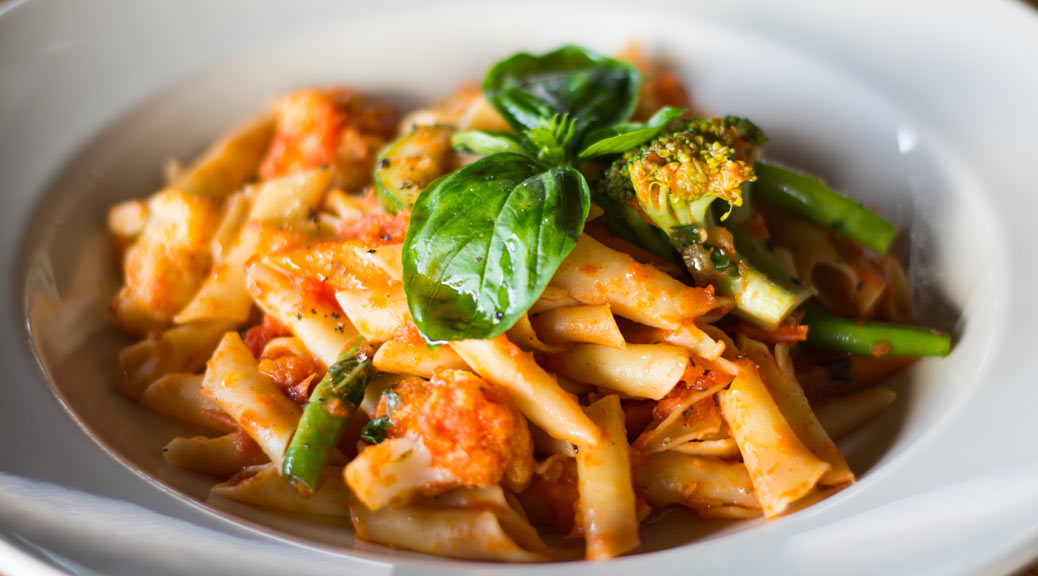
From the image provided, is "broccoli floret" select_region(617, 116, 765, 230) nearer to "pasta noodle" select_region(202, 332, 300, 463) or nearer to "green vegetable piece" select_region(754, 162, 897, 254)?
"green vegetable piece" select_region(754, 162, 897, 254)

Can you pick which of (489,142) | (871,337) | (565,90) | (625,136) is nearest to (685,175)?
(625,136)

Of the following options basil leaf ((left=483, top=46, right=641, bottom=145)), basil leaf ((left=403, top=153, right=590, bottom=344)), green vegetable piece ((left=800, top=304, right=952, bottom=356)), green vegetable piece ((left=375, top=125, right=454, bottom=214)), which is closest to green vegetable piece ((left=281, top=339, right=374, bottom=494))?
basil leaf ((left=403, top=153, right=590, bottom=344))

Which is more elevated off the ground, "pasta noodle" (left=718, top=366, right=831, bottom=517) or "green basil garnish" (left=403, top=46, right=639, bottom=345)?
"green basil garnish" (left=403, top=46, right=639, bottom=345)

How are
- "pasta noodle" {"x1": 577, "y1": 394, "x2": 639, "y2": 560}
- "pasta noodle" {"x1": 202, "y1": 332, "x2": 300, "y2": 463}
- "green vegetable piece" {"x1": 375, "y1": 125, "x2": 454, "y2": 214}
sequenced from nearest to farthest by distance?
1. "pasta noodle" {"x1": 577, "y1": 394, "x2": 639, "y2": 560}
2. "pasta noodle" {"x1": 202, "y1": 332, "x2": 300, "y2": 463}
3. "green vegetable piece" {"x1": 375, "y1": 125, "x2": 454, "y2": 214}

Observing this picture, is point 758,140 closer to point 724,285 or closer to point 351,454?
point 724,285

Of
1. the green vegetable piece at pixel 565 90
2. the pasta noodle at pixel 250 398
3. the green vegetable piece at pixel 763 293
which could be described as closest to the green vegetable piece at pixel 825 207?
the green vegetable piece at pixel 763 293

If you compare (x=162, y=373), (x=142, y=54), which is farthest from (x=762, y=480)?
(x=142, y=54)
